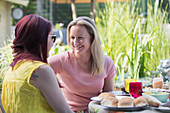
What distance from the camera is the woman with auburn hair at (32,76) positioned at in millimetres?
1433

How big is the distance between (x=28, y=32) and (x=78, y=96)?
2.88ft

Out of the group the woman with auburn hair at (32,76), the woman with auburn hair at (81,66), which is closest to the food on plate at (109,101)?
the woman with auburn hair at (32,76)

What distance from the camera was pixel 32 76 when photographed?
1.43 metres

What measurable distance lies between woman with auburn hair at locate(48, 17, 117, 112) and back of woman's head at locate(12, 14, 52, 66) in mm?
648

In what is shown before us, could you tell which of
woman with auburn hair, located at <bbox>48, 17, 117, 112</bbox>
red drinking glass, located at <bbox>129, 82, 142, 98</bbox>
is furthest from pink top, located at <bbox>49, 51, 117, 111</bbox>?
red drinking glass, located at <bbox>129, 82, 142, 98</bbox>

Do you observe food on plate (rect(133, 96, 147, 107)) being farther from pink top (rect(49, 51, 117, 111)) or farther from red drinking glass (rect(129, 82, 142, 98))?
pink top (rect(49, 51, 117, 111))

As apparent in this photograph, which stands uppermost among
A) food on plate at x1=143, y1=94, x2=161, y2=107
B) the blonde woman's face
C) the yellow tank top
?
the blonde woman's face

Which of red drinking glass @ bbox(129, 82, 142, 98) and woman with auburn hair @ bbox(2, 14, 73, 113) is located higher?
woman with auburn hair @ bbox(2, 14, 73, 113)

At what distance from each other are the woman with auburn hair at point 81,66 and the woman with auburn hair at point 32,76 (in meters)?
0.64

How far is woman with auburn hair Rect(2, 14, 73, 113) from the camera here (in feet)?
4.70

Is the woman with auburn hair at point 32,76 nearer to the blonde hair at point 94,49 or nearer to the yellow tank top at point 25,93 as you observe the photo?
the yellow tank top at point 25,93

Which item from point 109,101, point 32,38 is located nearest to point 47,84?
point 32,38

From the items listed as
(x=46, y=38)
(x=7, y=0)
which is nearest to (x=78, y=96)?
(x=46, y=38)

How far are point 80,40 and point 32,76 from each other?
0.81 metres
